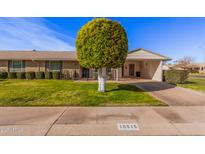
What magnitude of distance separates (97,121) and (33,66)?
54.9ft

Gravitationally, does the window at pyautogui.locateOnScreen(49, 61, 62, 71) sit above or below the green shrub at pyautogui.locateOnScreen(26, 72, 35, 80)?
above

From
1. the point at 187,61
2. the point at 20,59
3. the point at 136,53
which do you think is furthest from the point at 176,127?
the point at 187,61

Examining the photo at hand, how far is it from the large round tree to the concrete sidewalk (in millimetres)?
2971

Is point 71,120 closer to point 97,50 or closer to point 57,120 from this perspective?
point 57,120

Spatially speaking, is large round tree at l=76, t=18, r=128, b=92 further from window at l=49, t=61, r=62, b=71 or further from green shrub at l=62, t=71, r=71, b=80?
window at l=49, t=61, r=62, b=71

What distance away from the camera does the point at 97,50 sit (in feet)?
25.8

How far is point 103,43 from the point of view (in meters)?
7.84

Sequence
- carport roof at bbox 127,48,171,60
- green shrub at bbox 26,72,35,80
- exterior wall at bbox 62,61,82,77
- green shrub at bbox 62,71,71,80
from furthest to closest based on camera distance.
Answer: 1. exterior wall at bbox 62,61,82,77
2. green shrub at bbox 62,71,71,80
3. green shrub at bbox 26,72,35,80
4. carport roof at bbox 127,48,171,60

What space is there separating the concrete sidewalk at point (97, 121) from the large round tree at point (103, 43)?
2.97 metres

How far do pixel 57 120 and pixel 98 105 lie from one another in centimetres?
235

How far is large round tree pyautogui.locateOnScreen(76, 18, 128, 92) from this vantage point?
7859 millimetres

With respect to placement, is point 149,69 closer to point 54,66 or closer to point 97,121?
point 54,66

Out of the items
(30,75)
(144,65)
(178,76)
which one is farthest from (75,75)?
(178,76)

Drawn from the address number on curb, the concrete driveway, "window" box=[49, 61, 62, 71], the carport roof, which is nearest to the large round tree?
the concrete driveway
